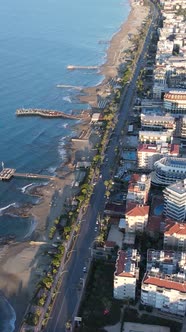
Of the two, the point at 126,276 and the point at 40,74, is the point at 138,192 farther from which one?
the point at 40,74

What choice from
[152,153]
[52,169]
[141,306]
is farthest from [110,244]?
[52,169]

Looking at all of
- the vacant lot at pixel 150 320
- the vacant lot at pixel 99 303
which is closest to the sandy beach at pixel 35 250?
the vacant lot at pixel 99 303

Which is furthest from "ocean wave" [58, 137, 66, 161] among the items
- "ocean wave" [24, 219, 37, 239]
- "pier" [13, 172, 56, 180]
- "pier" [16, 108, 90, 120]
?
"ocean wave" [24, 219, 37, 239]

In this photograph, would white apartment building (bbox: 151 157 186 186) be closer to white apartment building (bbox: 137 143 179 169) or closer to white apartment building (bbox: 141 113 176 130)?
white apartment building (bbox: 137 143 179 169)

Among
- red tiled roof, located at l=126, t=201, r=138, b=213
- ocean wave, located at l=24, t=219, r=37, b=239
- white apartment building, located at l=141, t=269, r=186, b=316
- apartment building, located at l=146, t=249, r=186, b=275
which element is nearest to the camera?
white apartment building, located at l=141, t=269, r=186, b=316

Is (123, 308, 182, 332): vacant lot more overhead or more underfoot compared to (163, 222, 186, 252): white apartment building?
more underfoot

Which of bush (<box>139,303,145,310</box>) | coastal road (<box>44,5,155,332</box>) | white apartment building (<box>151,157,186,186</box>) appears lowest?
coastal road (<box>44,5,155,332</box>)

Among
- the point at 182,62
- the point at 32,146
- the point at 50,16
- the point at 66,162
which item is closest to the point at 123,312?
the point at 66,162

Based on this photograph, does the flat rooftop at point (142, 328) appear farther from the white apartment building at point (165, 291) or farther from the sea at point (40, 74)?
the sea at point (40, 74)
